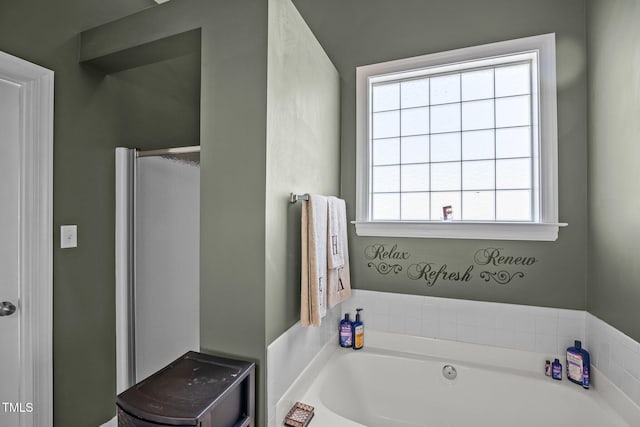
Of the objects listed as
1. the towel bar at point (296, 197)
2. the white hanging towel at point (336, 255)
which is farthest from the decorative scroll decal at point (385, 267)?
the towel bar at point (296, 197)

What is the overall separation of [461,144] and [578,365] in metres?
1.34

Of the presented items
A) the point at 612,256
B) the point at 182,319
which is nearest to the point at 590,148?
the point at 612,256

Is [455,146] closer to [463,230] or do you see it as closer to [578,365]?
[463,230]

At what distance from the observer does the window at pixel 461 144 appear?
1.80 m

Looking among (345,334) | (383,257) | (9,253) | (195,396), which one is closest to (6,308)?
(9,253)

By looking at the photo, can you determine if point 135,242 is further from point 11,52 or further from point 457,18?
point 457,18

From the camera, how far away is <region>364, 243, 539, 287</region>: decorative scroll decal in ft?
6.10

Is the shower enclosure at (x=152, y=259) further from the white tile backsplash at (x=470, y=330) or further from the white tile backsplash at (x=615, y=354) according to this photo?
the white tile backsplash at (x=615, y=354)

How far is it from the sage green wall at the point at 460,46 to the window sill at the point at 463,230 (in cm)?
4

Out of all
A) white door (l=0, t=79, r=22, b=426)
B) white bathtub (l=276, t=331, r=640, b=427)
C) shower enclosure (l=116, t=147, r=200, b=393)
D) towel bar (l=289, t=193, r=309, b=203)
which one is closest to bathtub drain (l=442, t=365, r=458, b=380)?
white bathtub (l=276, t=331, r=640, b=427)

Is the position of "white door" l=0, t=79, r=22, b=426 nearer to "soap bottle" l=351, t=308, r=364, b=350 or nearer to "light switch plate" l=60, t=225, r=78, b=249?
"light switch plate" l=60, t=225, r=78, b=249

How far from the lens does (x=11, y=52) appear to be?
1.39 m

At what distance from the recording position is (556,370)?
5.57 ft

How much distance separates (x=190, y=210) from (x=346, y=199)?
1.01 metres
